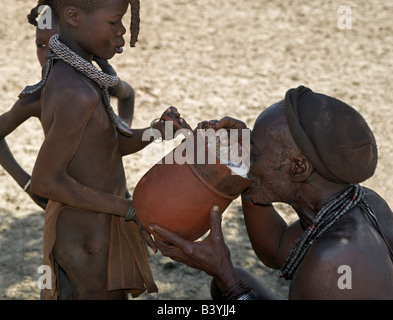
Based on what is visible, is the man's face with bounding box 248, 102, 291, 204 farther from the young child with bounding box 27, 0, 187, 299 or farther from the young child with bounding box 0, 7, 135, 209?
the young child with bounding box 0, 7, 135, 209

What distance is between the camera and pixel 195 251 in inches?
116

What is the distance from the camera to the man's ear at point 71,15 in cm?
302

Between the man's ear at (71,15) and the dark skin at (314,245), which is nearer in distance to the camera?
the dark skin at (314,245)

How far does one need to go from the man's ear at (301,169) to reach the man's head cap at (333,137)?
62mm

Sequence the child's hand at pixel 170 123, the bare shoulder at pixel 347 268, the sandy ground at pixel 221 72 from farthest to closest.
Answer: the sandy ground at pixel 221 72, the child's hand at pixel 170 123, the bare shoulder at pixel 347 268

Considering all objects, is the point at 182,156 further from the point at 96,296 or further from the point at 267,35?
the point at 267,35

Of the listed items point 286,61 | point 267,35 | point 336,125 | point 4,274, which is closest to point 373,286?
point 336,125

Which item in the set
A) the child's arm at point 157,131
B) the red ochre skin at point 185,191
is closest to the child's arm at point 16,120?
the child's arm at point 157,131

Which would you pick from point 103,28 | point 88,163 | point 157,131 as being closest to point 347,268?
point 157,131

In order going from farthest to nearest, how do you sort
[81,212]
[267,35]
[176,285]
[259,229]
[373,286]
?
1. [267,35]
2. [176,285]
3. [259,229]
4. [81,212]
5. [373,286]

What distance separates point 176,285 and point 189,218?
6.63ft

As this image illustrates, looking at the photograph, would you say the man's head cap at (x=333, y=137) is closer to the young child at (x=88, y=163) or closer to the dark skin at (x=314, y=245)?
the dark skin at (x=314, y=245)

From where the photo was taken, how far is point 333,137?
2725 millimetres

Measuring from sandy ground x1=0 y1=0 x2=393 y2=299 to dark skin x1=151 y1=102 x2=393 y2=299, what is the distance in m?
1.79
